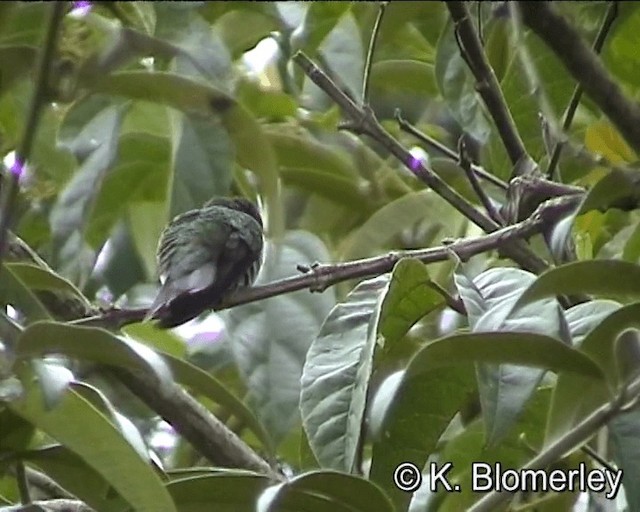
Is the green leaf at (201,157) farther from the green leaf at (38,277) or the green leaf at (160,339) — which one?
the green leaf at (160,339)

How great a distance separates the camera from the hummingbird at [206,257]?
1348 mm

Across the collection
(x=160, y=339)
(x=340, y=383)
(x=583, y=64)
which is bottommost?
(x=160, y=339)

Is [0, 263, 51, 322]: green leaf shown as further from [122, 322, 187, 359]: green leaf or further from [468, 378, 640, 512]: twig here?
[122, 322, 187, 359]: green leaf

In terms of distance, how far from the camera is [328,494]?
90 centimetres

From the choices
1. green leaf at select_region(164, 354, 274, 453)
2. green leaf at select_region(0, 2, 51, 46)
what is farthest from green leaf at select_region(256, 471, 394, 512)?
green leaf at select_region(0, 2, 51, 46)

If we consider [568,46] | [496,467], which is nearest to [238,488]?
[496,467]

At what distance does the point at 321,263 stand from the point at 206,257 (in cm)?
25

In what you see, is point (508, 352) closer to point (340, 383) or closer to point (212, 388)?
point (340, 383)

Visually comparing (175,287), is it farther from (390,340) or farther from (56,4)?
(56,4)

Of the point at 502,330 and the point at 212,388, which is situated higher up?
the point at 502,330

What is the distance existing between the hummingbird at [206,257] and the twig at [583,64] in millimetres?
522

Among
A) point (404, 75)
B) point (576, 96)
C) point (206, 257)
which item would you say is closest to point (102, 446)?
point (576, 96)

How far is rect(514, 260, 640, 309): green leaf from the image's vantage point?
2.98ft

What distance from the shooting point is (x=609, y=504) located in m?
1.11
